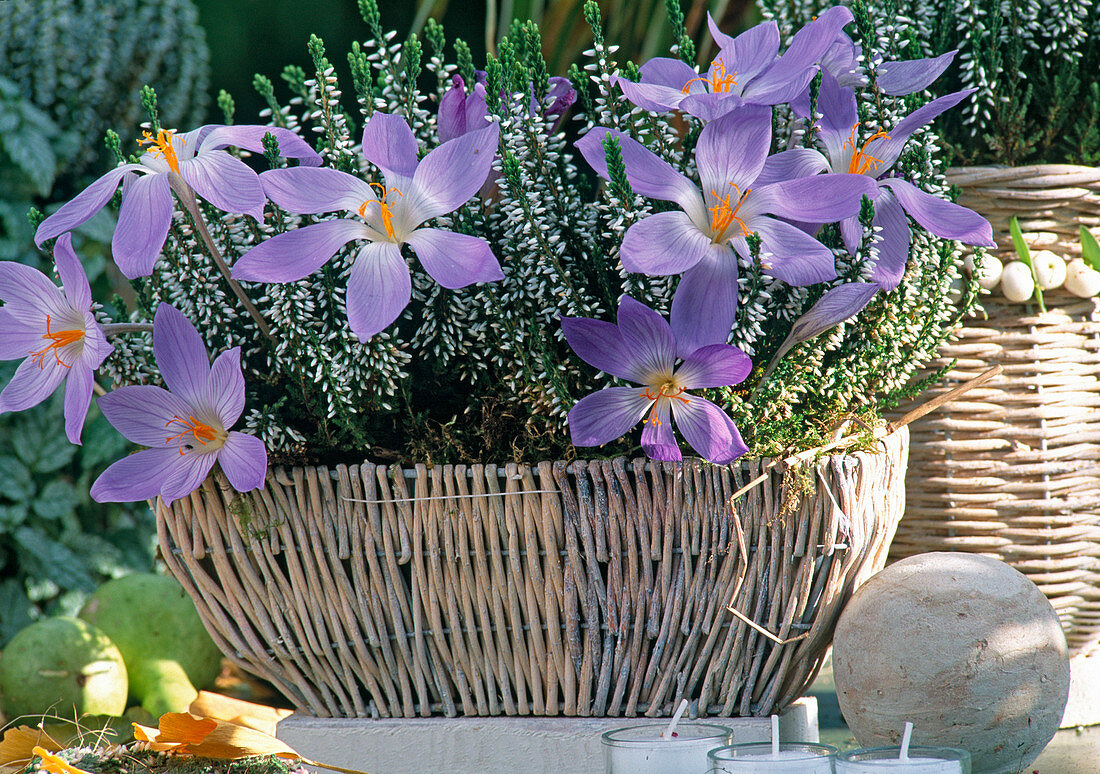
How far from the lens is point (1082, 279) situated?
55 centimetres

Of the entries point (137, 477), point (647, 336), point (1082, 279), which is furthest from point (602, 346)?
point (1082, 279)

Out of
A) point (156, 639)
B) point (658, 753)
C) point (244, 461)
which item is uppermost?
point (244, 461)

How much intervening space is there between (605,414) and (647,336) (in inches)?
1.5

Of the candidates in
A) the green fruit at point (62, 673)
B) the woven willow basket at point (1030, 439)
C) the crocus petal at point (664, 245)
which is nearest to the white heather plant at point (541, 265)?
the crocus petal at point (664, 245)

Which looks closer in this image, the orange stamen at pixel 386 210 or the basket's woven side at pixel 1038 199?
the orange stamen at pixel 386 210

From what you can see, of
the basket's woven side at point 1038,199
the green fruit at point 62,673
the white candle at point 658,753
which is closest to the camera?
the white candle at point 658,753

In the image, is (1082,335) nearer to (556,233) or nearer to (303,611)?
(556,233)

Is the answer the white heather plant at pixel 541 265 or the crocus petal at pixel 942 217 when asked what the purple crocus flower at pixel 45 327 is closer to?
the white heather plant at pixel 541 265

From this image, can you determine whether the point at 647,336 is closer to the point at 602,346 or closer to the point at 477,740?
the point at 602,346

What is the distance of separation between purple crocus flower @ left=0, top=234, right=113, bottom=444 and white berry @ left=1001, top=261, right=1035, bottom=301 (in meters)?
0.49

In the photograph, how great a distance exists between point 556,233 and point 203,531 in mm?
229

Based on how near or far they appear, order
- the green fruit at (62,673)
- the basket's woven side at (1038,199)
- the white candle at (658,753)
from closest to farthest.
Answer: the white candle at (658,753), the basket's woven side at (1038,199), the green fruit at (62,673)

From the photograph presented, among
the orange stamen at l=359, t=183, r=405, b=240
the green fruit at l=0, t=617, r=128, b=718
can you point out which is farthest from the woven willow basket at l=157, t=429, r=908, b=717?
the green fruit at l=0, t=617, r=128, b=718

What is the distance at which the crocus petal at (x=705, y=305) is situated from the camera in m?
0.38
